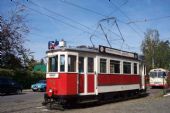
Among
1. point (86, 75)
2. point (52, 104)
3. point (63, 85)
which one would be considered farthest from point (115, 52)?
point (52, 104)

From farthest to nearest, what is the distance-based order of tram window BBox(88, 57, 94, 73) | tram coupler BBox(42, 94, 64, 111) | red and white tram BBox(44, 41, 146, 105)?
tram window BBox(88, 57, 94, 73), red and white tram BBox(44, 41, 146, 105), tram coupler BBox(42, 94, 64, 111)

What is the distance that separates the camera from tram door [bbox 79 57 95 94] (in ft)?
61.8

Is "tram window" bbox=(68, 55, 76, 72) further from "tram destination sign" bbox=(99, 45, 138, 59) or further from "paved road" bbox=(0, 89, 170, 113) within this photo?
"tram destination sign" bbox=(99, 45, 138, 59)

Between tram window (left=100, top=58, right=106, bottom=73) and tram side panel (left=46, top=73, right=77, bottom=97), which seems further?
tram window (left=100, top=58, right=106, bottom=73)

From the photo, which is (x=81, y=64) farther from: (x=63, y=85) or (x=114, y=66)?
(x=114, y=66)

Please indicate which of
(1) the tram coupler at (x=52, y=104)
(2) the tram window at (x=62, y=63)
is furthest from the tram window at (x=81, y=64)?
(1) the tram coupler at (x=52, y=104)

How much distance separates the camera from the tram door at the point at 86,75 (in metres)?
18.8

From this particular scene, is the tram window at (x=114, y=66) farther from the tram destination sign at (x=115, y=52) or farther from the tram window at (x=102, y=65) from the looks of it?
the tram window at (x=102, y=65)

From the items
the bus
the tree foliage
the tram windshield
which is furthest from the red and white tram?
the tree foliage

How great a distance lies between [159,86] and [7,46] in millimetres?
19272

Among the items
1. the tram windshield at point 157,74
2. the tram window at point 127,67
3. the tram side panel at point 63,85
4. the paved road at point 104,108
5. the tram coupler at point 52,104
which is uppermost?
the tram window at point 127,67

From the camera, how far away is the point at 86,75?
62.8ft

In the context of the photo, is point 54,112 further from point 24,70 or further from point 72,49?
point 24,70

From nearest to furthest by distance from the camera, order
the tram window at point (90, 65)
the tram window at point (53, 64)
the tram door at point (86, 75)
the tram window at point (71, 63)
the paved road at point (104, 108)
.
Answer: the paved road at point (104, 108)
the tram window at point (71, 63)
the tram window at point (53, 64)
the tram door at point (86, 75)
the tram window at point (90, 65)
